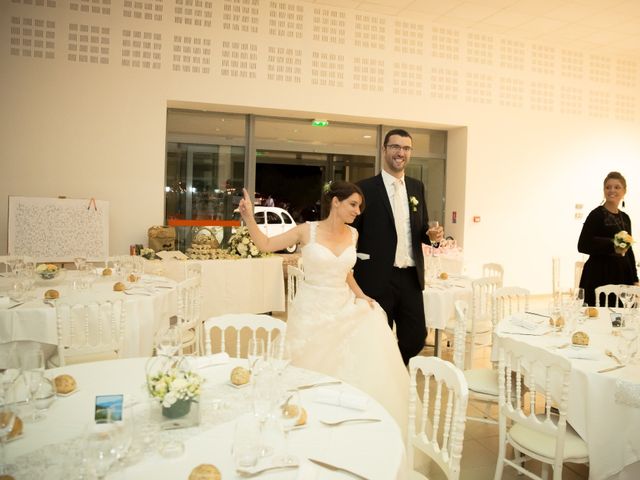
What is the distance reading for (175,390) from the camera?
5.52 feet

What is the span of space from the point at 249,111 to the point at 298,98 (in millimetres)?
840

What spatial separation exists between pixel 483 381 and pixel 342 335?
1.17 metres

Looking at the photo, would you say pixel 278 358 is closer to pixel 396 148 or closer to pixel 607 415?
pixel 607 415

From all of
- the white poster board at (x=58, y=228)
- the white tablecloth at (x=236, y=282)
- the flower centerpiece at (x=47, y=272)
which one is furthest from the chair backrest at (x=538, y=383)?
the white poster board at (x=58, y=228)

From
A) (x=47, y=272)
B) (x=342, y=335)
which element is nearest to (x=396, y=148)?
(x=342, y=335)

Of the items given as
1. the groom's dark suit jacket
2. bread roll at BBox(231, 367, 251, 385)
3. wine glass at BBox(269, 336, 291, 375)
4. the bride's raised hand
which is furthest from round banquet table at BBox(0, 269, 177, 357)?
wine glass at BBox(269, 336, 291, 375)

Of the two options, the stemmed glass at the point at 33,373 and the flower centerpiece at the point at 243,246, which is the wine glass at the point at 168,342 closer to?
the stemmed glass at the point at 33,373

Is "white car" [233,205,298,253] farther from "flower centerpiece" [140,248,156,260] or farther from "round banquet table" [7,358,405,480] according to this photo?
"round banquet table" [7,358,405,480]

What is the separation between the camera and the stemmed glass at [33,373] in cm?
174

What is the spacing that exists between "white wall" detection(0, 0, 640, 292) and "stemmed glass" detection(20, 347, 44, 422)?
19.2ft

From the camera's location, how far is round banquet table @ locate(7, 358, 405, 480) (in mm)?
1426

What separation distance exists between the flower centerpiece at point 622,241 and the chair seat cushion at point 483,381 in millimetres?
2050

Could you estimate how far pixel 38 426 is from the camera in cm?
168

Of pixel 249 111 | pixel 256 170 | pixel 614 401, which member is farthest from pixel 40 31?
pixel 614 401
